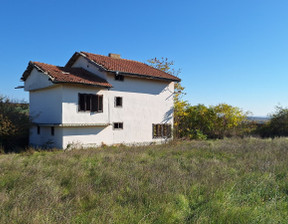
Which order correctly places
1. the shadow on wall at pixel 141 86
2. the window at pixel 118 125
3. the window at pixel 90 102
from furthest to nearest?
1. the shadow on wall at pixel 141 86
2. the window at pixel 118 125
3. the window at pixel 90 102

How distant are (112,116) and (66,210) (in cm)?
1218

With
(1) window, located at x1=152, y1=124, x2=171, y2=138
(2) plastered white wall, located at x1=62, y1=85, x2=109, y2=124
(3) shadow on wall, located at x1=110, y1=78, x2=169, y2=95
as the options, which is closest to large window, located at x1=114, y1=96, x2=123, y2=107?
(3) shadow on wall, located at x1=110, y1=78, x2=169, y2=95

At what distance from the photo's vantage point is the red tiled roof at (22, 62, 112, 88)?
14180mm

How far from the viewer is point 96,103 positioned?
15609 mm

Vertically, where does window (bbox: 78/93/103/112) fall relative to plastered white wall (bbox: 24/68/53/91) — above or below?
below

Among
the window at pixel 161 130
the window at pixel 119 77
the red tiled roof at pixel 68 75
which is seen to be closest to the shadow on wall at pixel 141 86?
the window at pixel 119 77

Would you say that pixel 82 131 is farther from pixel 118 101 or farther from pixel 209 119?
pixel 209 119

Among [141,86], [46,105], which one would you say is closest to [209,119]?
[141,86]

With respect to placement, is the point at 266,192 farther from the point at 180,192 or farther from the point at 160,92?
the point at 160,92

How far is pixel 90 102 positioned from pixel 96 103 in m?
0.44

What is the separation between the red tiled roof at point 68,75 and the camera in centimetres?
1418

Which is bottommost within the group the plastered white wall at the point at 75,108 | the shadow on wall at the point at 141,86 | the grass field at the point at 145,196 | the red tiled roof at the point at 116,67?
the grass field at the point at 145,196

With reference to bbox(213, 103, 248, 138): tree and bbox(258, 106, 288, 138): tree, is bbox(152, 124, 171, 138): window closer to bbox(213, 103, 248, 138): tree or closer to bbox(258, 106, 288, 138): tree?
bbox(213, 103, 248, 138): tree

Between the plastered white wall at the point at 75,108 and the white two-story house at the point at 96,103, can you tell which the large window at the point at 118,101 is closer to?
the white two-story house at the point at 96,103
